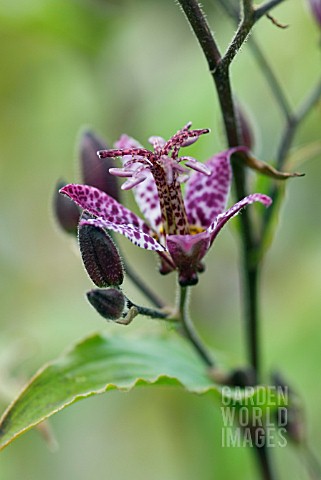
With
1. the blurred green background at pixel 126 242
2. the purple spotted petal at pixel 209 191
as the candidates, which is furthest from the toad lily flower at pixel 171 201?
the blurred green background at pixel 126 242

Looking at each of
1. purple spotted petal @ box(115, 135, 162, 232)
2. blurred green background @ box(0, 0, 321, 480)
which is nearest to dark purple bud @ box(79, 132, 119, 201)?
purple spotted petal @ box(115, 135, 162, 232)

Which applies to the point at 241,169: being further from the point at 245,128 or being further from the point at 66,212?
the point at 66,212

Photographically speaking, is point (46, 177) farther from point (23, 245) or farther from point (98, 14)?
point (98, 14)

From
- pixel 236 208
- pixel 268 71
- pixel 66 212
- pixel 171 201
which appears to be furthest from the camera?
pixel 268 71

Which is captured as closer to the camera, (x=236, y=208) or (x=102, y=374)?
(x=236, y=208)

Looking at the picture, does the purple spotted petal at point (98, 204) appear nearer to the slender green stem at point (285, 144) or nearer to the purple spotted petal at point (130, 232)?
the purple spotted petal at point (130, 232)

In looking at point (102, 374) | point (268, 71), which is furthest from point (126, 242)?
point (102, 374)
